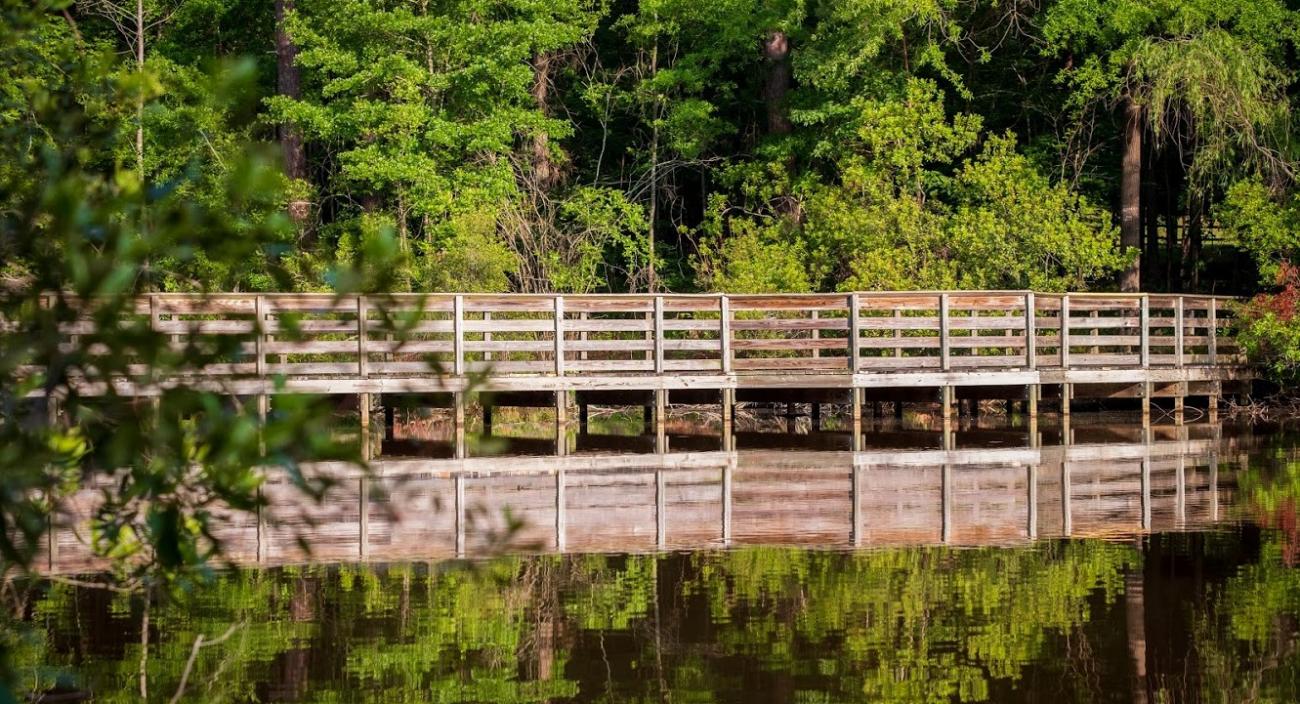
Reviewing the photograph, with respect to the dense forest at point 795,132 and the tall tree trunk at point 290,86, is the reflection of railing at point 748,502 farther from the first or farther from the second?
the tall tree trunk at point 290,86

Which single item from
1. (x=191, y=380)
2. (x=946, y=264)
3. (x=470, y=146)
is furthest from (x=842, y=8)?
(x=191, y=380)

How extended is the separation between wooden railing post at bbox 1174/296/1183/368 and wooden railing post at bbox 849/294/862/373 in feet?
17.0

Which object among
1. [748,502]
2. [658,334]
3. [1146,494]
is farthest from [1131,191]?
[748,502]

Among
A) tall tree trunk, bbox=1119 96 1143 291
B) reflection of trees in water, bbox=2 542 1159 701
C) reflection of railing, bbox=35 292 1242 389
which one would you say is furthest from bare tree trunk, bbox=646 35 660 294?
reflection of trees in water, bbox=2 542 1159 701

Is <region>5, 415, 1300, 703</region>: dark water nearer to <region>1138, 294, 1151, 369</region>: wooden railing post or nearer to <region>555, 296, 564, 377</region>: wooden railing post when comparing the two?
<region>555, 296, 564, 377</region>: wooden railing post

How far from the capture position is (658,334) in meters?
22.1

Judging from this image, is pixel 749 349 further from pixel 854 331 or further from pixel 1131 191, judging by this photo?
pixel 1131 191

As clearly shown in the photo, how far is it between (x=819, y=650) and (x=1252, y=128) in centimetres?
1980

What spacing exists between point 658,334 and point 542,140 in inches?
425

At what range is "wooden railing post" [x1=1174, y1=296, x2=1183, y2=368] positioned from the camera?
24.5m

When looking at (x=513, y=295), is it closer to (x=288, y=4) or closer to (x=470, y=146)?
(x=470, y=146)

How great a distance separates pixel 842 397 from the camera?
24.1 meters

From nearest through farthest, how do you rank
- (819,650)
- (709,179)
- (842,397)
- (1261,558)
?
1. (819,650)
2. (1261,558)
3. (842,397)
4. (709,179)

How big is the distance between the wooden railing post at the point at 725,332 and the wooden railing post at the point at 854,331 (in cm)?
155
